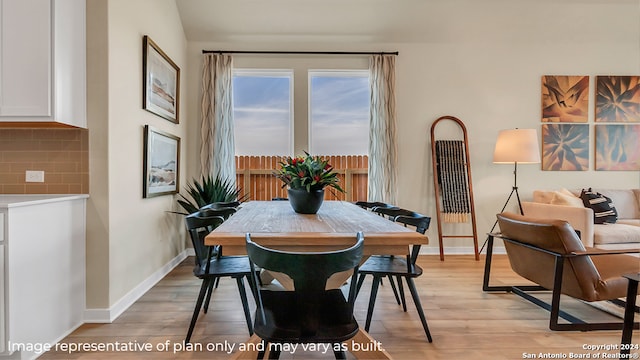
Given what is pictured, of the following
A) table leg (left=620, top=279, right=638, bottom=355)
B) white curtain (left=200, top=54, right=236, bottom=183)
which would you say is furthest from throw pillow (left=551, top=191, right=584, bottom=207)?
white curtain (left=200, top=54, right=236, bottom=183)

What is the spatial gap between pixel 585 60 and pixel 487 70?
4.56 feet

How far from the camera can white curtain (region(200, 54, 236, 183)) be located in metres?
4.18

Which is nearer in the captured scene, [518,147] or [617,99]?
[518,147]

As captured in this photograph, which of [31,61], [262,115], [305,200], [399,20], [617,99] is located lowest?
[305,200]

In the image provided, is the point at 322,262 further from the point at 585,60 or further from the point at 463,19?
the point at 585,60

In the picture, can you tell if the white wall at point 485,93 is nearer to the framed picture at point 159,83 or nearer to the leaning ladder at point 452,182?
the leaning ladder at point 452,182

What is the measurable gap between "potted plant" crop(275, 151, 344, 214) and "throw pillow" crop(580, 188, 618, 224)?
3.62m

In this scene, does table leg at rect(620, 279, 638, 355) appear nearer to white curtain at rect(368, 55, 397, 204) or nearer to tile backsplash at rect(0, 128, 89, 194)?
white curtain at rect(368, 55, 397, 204)

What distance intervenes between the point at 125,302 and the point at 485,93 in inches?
189

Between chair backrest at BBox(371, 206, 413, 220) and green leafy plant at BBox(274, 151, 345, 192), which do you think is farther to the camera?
chair backrest at BBox(371, 206, 413, 220)

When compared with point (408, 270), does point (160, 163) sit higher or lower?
higher

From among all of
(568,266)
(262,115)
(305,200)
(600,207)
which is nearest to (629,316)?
(568,266)

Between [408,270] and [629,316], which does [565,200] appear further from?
[408,270]

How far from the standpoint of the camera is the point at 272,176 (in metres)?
4.38
